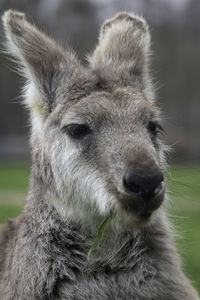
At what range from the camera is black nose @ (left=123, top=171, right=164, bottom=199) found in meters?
5.74

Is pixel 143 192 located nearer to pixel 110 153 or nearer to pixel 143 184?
pixel 143 184

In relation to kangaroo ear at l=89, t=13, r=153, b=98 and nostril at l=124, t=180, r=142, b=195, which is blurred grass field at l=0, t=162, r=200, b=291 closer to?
kangaroo ear at l=89, t=13, r=153, b=98

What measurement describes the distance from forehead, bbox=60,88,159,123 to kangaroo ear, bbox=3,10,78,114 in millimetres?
510

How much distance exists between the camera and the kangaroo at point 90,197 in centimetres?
612

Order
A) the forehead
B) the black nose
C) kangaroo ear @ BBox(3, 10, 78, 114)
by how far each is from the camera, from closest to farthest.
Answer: the black nose → the forehead → kangaroo ear @ BBox(3, 10, 78, 114)

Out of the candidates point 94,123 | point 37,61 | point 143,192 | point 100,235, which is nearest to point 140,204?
point 143,192

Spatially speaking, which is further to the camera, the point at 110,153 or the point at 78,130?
the point at 78,130

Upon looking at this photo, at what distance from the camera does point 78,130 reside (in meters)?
6.65

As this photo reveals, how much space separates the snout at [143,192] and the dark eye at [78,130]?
898 mm

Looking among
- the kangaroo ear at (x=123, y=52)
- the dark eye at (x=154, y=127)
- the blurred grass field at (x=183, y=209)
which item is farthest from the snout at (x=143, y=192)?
the kangaroo ear at (x=123, y=52)

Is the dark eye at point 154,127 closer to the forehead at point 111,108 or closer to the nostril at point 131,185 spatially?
the forehead at point 111,108

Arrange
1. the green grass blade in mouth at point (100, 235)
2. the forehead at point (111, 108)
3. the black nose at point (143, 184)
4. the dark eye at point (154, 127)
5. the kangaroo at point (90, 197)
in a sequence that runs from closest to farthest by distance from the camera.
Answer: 1. the black nose at point (143, 184)
2. the kangaroo at point (90, 197)
3. the green grass blade in mouth at point (100, 235)
4. the forehead at point (111, 108)
5. the dark eye at point (154, 127)

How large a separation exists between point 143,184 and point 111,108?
111 cm

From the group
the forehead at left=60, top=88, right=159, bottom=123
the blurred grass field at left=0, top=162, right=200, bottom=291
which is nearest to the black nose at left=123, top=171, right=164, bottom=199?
the forehead at left=60, top=88, right=159, bottom=123
